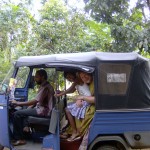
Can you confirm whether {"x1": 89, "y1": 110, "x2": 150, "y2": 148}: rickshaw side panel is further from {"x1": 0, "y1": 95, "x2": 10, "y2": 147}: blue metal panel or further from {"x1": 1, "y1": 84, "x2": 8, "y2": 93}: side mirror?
{"x1": 1, "y1": 84, "x2": 8, "y2": 93}: side mirror

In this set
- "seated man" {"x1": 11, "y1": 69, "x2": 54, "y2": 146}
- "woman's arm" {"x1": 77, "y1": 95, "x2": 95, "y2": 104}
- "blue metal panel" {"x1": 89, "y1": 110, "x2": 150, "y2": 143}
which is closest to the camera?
"blue metal panel" {"x1": 89, "y1": 110, "x2": 150, "y2": 143}

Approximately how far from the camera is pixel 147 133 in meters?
5.03

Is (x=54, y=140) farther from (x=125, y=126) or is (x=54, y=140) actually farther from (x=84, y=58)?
(x=84, y=58)

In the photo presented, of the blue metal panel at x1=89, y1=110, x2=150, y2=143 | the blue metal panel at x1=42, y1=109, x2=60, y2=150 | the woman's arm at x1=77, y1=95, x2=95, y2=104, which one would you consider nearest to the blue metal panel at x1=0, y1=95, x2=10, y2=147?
the blue metal panel at x1=42, y1=109, x2=60, y2=150

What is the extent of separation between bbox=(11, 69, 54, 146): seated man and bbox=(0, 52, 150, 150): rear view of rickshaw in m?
0.83

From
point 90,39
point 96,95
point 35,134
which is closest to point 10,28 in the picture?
point 90,39

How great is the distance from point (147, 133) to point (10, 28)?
1181 centimetres

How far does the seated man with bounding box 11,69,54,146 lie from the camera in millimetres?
5832

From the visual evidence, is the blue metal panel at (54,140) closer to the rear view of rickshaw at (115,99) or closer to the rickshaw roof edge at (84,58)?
the rear view of rickshaw at (115,99)

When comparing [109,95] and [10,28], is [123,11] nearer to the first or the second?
[109,95]

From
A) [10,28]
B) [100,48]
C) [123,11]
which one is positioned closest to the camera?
[123,11]

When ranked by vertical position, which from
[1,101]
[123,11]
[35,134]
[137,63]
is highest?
[123,11]

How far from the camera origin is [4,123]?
5457 mm

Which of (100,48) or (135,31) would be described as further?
(100,48)
